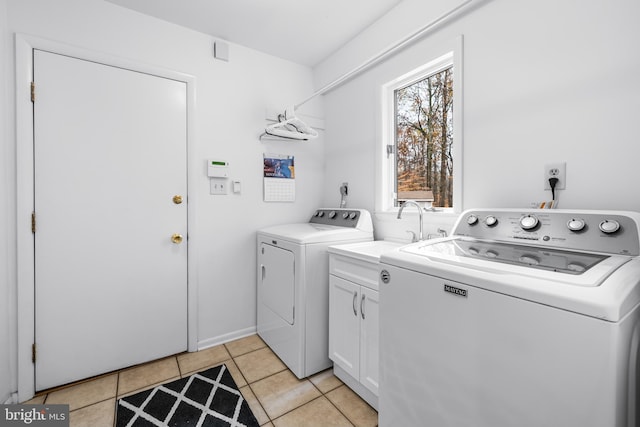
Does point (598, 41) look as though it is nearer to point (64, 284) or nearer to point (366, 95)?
point (366, 95)

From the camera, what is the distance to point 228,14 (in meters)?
2.04

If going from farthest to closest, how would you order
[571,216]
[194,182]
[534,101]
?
1. [194,182]
2. [534,101]
3. [571,216]

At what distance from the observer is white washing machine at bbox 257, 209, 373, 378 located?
1.84 metres

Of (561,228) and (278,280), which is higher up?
(561,228)

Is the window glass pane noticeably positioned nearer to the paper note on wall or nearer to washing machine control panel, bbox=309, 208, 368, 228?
washing machine control panel, bbox=309, 208, 368, 228

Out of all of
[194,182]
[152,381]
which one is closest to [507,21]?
[194,182]

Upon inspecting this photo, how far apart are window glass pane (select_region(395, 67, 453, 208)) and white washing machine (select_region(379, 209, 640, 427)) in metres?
0.67

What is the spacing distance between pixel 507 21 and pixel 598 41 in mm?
428

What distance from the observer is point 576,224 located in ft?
3.54

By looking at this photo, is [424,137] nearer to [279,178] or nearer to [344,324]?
[279,178]

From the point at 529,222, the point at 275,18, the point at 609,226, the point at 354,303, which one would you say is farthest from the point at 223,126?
the point at 609,226

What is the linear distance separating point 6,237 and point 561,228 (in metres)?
2.80

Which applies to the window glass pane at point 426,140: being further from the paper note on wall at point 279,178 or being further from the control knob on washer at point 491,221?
the paper note on wall at point 279,178

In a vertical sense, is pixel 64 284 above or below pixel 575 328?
below
